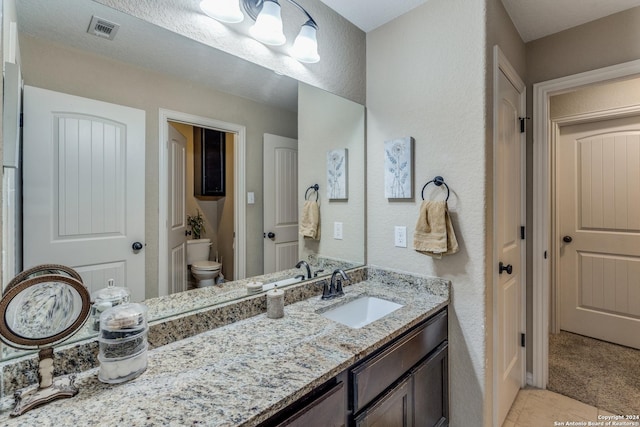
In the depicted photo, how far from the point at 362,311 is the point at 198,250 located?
91 centimetres

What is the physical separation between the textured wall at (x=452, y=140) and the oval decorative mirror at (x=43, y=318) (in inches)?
57.8

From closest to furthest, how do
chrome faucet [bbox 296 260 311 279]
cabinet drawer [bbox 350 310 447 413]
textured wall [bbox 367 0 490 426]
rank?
cabinet drawer [bbox 350 310 447 413] < textured wall [bbox 367 0 490 426] < chrome faucet [bbox 296 260 311 279]

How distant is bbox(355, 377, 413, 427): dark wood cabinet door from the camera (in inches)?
41.5

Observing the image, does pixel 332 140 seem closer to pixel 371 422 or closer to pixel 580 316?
pixel 371 422

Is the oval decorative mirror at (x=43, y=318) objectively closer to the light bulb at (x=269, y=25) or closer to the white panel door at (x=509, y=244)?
the light bulb at (x=269, y=25)

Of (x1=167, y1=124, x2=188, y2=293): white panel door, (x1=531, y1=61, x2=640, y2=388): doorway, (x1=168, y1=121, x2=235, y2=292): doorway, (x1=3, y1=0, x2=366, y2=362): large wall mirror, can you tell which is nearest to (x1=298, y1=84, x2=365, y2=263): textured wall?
(x1=3, y1=0, x2=366, y2=362): large wall mirror

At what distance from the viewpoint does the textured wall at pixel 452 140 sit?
1.46 metres

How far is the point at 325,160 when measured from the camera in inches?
72.0

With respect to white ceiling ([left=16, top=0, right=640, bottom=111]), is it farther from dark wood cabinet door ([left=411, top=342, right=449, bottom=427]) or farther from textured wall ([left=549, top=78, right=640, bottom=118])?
dark wood cabinet door ([left=411, top=342, right=449, bottom=427])

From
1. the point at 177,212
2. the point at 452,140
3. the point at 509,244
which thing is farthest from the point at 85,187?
the point at 509,244

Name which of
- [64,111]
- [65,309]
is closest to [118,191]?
[64,111]

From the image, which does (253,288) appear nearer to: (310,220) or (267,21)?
(310,220)

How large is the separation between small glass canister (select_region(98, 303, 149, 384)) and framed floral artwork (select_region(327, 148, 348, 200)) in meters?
1.23

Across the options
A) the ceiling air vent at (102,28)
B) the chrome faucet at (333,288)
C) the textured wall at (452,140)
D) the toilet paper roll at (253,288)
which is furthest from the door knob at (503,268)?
the ceiling air vent at (102,28)
